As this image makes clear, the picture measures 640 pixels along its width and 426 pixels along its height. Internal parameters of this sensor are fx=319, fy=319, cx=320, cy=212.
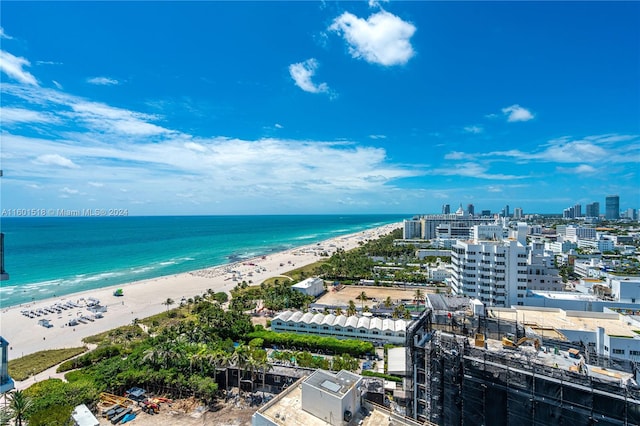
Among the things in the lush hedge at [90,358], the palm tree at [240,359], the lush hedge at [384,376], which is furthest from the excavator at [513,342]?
the lush hedge at [90,358]

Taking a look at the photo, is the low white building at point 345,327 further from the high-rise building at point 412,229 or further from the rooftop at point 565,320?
the high-rise building at point 412,229

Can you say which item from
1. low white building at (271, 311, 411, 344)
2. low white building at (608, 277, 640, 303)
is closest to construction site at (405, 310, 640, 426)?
low white building at (271, 311, 411, 344)

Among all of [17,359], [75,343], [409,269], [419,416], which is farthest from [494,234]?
[17,359]

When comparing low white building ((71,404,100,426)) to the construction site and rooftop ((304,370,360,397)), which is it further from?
the construction site

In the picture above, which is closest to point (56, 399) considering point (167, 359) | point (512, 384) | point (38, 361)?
point (167, 359)

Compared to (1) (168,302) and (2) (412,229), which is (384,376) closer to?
(1) (168,302)

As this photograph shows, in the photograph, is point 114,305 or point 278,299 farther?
point 114,305

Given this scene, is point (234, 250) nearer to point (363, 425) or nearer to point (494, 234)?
point (494, 234)
